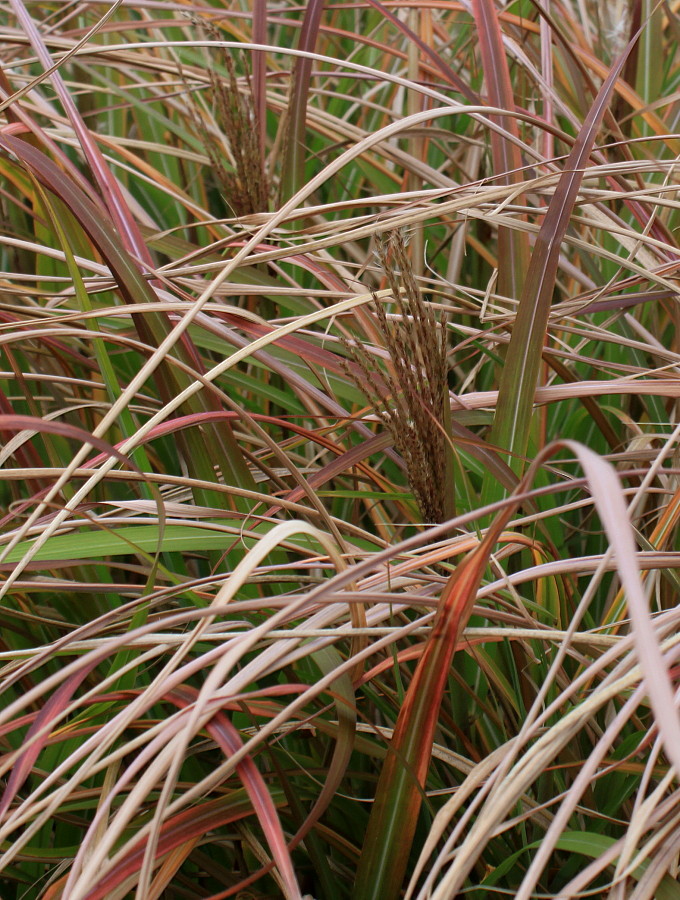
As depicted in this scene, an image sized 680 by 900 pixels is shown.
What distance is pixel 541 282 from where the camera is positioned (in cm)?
57

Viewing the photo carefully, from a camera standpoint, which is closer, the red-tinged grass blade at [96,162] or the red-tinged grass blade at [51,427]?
the red-tinged grass blade at [51,427]

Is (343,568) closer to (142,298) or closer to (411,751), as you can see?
(411,751)

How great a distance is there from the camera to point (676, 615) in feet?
1.51

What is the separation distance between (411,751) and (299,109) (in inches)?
27.6

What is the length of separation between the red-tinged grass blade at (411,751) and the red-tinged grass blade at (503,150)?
343 mm

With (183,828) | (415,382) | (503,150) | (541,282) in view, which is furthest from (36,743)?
(503,150)

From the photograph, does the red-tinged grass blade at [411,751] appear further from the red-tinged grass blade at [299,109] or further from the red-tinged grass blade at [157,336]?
the red-tinged grass blade at [299,109]

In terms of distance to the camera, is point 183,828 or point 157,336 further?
point 157,336

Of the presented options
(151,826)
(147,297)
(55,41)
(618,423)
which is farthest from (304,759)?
(55,41)

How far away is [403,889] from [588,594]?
28 centimetres

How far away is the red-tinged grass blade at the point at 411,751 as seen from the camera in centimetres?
44

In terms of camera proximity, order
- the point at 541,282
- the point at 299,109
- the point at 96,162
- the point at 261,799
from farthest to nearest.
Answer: the point at 299,109, the point at 96,162, the point at 541,282, the point at 261,799

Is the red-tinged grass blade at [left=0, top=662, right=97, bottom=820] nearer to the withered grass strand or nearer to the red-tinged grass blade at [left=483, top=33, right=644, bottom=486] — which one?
the withered grass strand

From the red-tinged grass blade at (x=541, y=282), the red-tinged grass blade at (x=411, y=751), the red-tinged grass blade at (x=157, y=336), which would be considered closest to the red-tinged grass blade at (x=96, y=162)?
the red-tinged grass blade at (x=157, y=336)
